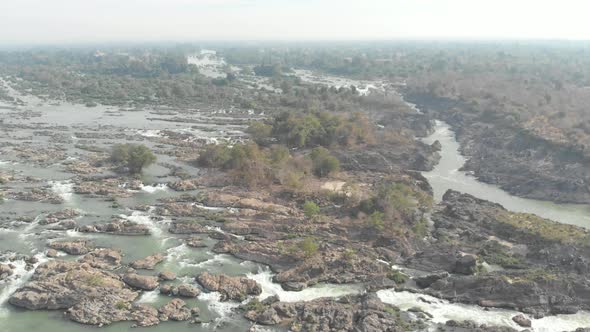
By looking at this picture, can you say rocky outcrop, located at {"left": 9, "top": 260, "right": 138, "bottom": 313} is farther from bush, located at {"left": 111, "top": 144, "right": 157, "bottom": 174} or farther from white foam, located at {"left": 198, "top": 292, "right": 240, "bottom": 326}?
bush, located at {"left": 111, "top": 144, "right": 157, "bottom": 174}

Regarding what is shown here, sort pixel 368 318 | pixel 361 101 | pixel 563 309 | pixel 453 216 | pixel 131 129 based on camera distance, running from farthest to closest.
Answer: pixel 361 101 → pixel 131 129 → pixel 453 216 → pixel 563 309 → pixel 368 318

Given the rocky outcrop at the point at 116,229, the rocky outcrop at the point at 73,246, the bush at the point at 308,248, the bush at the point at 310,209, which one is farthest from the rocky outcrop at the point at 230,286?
the bush at the point at 310,209

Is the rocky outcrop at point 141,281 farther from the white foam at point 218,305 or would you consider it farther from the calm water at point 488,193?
the calm water at point 488,193

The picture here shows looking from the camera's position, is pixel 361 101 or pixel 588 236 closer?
pixel 588 236

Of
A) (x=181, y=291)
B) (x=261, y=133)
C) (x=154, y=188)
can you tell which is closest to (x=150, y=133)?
(x=261, y=133)

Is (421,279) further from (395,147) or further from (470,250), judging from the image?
(395,147)

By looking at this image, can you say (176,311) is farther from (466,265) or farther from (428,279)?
(466,265)

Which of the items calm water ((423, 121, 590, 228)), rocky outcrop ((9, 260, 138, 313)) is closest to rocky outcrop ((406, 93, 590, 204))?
calm water ((423, 121, 590, 228))

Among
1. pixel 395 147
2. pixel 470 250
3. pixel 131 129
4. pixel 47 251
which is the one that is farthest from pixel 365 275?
pixel 131 129
